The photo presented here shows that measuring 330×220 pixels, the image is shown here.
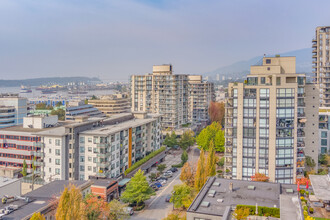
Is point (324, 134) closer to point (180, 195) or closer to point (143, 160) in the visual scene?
point (143, 160)

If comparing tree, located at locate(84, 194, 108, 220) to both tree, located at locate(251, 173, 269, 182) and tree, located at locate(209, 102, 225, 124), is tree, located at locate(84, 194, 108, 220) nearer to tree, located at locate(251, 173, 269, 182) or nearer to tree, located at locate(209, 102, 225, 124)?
tree, located at locate(251, 173, 269, 182)

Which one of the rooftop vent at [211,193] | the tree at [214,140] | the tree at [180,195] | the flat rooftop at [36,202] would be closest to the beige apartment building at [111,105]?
the tree at [214,140]

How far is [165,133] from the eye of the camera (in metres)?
70.2

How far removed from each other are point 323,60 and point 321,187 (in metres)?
55.8

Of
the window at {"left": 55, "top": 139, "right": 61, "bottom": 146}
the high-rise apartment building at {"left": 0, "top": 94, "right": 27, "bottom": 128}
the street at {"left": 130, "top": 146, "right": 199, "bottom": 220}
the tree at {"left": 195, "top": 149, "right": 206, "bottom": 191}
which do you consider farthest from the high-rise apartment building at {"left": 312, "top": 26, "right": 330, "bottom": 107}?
the high-rise apartment building at {"left": 0, "top": 94, "right": 27, "bottom": 128}

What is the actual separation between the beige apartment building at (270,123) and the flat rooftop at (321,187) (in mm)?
15359

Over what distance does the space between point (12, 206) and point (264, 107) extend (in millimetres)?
25696

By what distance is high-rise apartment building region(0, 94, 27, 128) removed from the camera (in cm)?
6438

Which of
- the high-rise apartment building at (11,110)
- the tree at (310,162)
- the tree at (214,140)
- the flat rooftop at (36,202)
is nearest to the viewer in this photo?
the flat rooftop at (36,202)

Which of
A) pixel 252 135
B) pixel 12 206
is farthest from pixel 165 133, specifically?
pixel 12 206

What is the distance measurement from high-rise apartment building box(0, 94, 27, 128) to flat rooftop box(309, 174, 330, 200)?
6084cm

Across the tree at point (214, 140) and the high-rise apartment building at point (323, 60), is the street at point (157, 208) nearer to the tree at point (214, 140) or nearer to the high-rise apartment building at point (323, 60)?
the tree at point (214, 140)

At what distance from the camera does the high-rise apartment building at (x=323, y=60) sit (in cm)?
6612

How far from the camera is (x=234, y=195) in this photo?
23.5 metres
